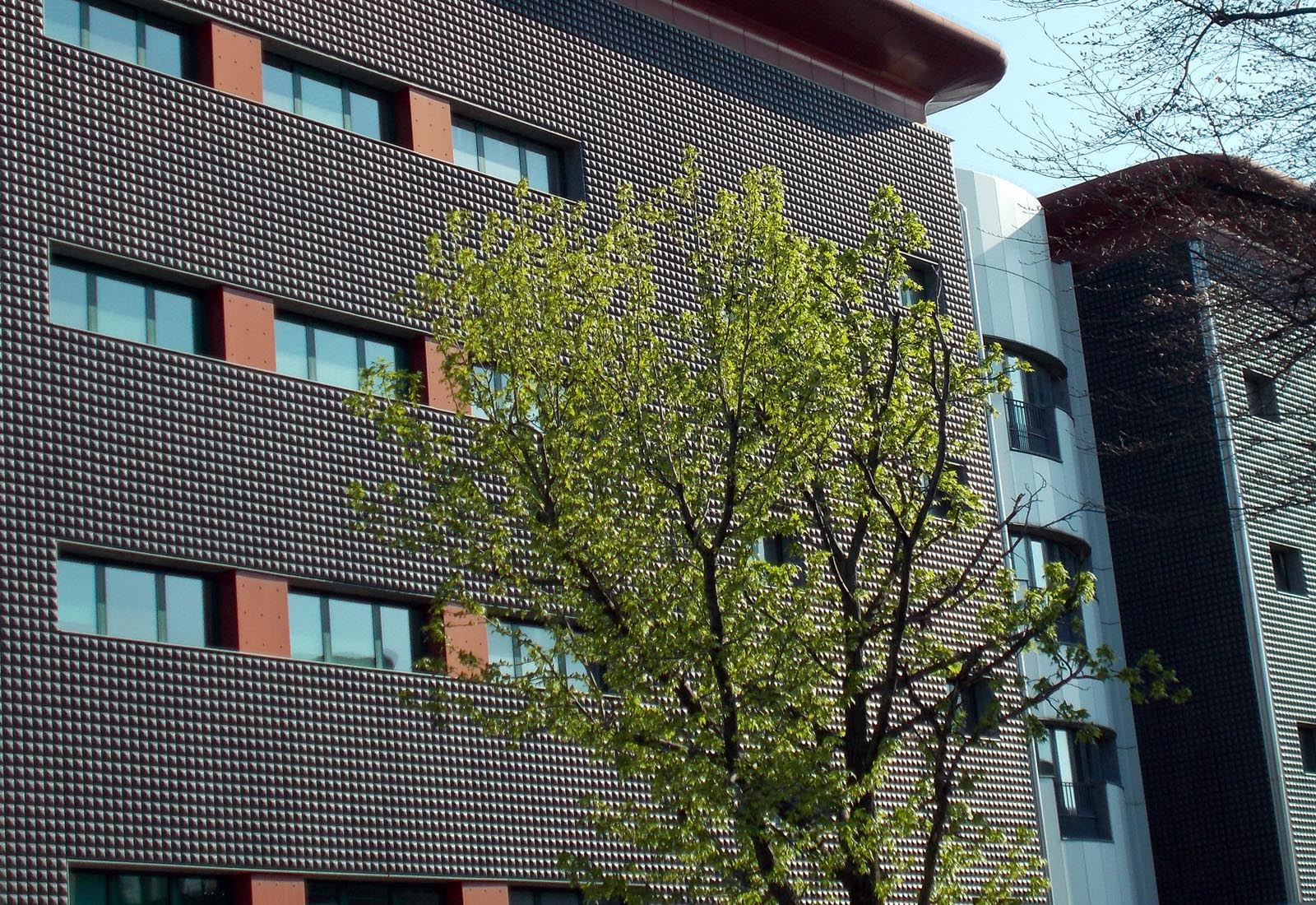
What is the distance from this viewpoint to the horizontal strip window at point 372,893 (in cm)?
2070

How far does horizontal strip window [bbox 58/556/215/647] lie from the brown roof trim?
12.3 m

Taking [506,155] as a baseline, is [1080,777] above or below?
below

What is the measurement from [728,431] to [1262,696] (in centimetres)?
2048

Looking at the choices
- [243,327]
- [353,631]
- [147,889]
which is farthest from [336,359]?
[147,889]

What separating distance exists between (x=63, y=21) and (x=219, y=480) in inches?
225

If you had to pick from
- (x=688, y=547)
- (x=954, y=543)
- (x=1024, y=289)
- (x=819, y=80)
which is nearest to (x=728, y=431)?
(x=688, y=547)

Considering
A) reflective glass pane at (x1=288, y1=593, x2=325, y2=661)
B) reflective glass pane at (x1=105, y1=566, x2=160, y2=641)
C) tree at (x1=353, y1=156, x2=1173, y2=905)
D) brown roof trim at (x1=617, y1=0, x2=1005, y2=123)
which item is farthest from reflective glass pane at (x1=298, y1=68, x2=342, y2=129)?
reflective glass pane at (x1=105, y1=566, x2=160, y2=641)

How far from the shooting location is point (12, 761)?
18.4m

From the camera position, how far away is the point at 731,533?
1673 cm

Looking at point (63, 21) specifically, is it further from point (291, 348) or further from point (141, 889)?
point (141, 889)

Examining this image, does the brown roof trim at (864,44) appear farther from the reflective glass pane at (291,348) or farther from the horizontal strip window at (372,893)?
the horizontal strip window at (372,893)

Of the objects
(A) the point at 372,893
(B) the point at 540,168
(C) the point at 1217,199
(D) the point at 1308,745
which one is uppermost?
(B) the point at 540,168

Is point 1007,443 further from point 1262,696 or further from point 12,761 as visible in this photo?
point 12,761

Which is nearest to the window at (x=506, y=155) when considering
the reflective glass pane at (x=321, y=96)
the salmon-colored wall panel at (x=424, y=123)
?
the salmon-colored wall panel at (x=424, y=123)
